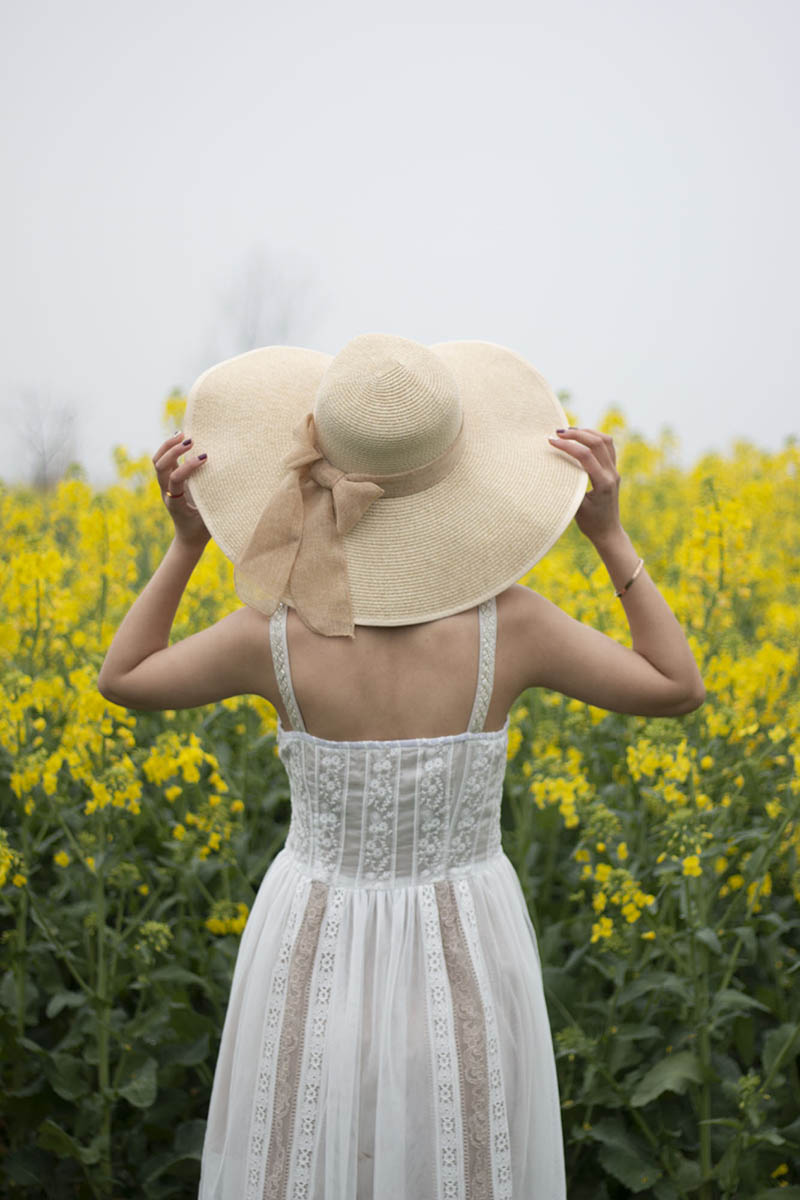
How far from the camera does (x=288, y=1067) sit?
1.63 m

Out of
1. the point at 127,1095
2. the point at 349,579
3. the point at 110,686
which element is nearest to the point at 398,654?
the point at 349,579

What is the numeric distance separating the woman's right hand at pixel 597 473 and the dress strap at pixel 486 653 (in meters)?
0.17

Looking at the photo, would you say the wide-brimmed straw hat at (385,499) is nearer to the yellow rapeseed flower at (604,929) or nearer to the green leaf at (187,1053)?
the yellow rapeseed flower at (604,929)

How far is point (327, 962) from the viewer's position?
5.39 feet

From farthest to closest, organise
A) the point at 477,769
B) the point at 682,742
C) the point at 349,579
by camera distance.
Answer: the point at 682,742 < the point at 477,769 < the point at 349,579

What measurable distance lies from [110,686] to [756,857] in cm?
162

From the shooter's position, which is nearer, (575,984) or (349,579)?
(349,579)

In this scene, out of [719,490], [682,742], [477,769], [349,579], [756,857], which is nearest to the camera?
[349,579]

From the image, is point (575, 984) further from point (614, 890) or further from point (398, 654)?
point (398, 654)

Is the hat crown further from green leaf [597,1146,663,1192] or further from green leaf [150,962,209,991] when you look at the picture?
green leaf [597,1146,663,1192]

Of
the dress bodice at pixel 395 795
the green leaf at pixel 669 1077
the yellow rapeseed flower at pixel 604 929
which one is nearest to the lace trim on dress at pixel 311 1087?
the dress bodice at pixel 395 795

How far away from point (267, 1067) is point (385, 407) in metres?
0.98

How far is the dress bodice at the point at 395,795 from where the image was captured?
5.22 ft

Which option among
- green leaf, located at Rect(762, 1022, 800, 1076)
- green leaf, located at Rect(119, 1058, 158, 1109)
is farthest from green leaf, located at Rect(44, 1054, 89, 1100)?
green leaf, located at Rect(762, 1022, 800, 1076)
